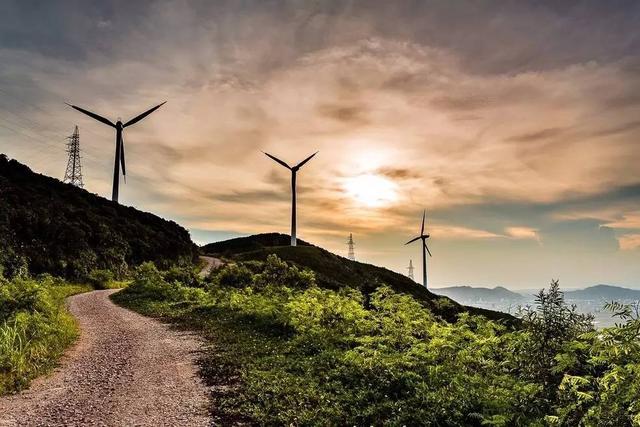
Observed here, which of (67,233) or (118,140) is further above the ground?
(118,140)

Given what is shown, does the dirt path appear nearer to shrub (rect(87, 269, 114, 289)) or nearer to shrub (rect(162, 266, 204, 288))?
shrub (rect(162, 266, 204, 288))

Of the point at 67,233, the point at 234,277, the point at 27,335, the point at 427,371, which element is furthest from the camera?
the point at 67,233

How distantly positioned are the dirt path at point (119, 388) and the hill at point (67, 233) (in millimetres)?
22915

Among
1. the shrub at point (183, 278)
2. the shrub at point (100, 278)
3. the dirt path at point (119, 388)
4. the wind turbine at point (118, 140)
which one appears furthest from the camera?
the wind turbine at point (118, 140)

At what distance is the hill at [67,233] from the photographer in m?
46.2

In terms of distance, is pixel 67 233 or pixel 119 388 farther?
pixel 67 233

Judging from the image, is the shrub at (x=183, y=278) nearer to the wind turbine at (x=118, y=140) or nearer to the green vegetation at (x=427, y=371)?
the green vegetation at (x=427, y=371)

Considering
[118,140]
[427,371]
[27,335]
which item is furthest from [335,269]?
[427,371]

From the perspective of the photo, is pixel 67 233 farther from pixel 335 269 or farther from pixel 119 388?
pixel 335 269

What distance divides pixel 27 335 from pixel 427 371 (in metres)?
15.3

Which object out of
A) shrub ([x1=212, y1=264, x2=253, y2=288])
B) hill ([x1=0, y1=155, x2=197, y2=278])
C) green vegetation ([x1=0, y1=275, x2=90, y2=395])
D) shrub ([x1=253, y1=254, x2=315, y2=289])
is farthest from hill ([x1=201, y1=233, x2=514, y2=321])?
green vegetation ([x1=0, y1=275, x2=90, y2=395])

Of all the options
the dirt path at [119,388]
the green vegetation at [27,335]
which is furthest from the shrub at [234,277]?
the dirt path at [119,388]

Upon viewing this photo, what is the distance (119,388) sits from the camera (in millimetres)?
13398

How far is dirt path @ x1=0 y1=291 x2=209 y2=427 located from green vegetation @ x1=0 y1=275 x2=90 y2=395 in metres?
0.54
